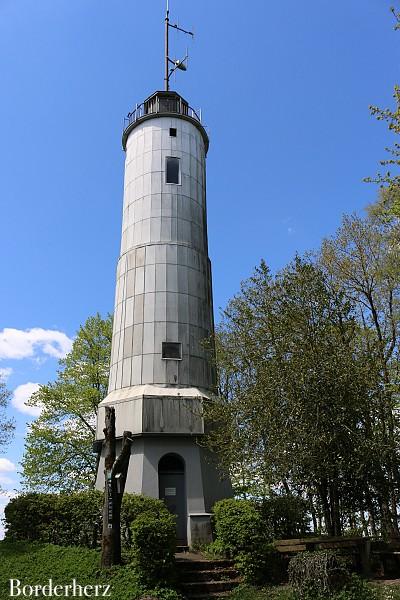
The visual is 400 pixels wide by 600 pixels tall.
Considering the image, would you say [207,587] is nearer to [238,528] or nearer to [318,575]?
[238,528]

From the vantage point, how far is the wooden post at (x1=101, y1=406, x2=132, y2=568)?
38.5 feet

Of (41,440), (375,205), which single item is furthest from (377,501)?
(41,440)

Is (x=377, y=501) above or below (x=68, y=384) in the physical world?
below

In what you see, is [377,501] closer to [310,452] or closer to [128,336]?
[310,452]

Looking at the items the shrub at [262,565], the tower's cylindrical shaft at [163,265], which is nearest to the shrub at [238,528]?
the shrub at [262,565]

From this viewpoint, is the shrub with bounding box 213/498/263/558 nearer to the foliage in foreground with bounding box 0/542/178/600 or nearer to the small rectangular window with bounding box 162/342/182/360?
the foliage in foreground with bounding box 0/542/178/600

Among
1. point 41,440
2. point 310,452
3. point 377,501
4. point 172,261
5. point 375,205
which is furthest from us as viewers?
point 41,440

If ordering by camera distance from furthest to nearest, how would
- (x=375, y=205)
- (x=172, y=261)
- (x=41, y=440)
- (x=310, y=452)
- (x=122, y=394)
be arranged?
(x=41, y=440) → (x=375, y=205) → (x=172, y=261) → (x=122, y=394) → (x=310, y=452)

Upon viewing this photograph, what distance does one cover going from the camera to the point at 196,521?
15.8 metres

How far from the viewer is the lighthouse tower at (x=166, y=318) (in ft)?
54.9

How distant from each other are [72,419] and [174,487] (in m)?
11.7

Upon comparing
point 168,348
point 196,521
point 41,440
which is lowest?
point 196,521

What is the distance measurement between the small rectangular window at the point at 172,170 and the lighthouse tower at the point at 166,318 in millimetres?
42

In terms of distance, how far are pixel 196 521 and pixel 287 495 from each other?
9.66 ft
